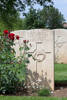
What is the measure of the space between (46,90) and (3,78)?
112 cm

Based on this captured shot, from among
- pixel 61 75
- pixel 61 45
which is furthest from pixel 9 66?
pixel 61 45

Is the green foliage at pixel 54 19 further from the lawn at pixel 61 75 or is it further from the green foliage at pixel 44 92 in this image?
the green foliage at pixel 44 92

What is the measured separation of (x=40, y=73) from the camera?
→ 24.1ft

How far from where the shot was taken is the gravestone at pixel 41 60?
23.9ft

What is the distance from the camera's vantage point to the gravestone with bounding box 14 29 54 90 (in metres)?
7.27

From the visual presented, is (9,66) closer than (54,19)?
Yes

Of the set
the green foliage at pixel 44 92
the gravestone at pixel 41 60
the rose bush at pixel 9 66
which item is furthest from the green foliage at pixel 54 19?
the rose bush at pixel 9 66

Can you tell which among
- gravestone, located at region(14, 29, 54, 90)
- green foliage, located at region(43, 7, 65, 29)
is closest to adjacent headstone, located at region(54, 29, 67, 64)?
gravestone, located at region(14, 29, 54, 90)

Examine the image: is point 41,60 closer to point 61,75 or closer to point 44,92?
point 44,92

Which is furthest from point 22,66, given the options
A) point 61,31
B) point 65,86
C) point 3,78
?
point 61,31

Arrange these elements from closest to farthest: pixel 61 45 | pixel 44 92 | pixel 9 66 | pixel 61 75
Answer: pixel 9 66
pixel 44 92
pixel 61 75
pixel 61 45

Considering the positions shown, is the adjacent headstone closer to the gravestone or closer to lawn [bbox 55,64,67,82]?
lawn [bbox 55,64,67,82]

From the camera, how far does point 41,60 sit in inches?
289

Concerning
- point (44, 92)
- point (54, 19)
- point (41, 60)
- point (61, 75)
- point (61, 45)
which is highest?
point (54, 19)
